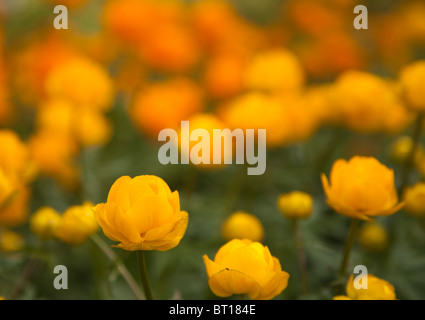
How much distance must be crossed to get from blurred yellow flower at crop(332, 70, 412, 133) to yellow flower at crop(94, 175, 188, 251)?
0.45 meters

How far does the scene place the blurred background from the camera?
2.32 feet

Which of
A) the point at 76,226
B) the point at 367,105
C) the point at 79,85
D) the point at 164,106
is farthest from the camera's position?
the point at 164,106

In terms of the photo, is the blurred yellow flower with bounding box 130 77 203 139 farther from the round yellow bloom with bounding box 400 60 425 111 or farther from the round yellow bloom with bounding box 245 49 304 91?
the round yellow bloom with bounding box 400 60 425 111

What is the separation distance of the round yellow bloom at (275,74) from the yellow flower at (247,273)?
57cm

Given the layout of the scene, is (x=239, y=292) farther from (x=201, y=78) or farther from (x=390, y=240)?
(x=201, y=78)

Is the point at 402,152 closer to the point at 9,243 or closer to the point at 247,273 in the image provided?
the point at 247,273

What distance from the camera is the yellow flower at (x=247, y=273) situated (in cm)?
44

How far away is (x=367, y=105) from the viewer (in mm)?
808

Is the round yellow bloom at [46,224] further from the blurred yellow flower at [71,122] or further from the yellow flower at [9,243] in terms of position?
the blurred yellow flower at [71,122]

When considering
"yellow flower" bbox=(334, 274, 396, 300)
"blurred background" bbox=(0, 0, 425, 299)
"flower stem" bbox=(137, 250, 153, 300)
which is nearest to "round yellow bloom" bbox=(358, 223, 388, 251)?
"blurred background" bbox=(0, 0, 425, 299)

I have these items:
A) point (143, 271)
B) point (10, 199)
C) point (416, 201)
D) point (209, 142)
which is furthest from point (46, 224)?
point (416, 201)

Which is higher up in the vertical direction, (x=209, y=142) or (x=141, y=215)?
(x=209, y=142)

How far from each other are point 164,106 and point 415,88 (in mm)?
525
